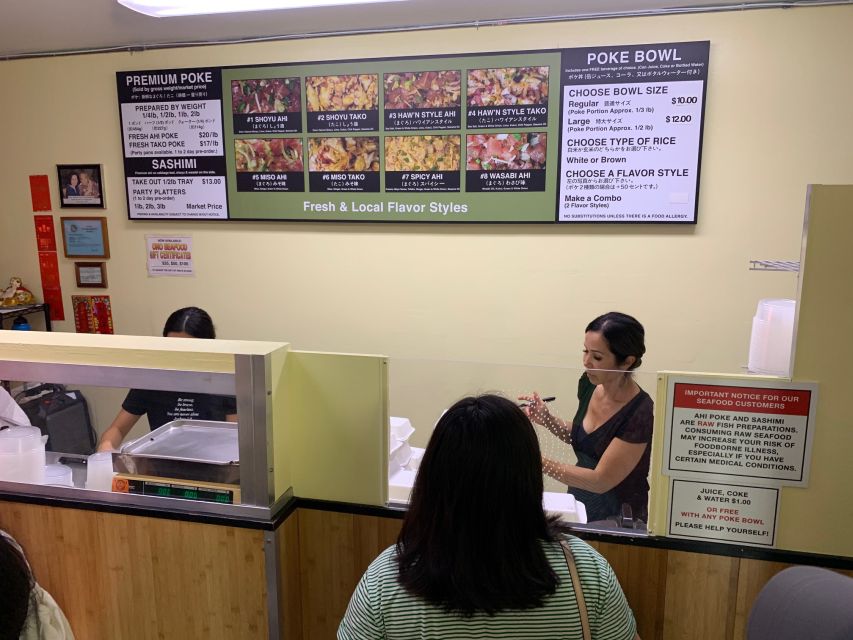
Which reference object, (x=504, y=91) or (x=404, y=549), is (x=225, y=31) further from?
(x=404, y=549)

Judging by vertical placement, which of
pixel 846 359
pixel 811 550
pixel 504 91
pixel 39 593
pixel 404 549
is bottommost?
pixel 39 593

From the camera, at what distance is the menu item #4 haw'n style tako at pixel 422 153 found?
9.15 ft

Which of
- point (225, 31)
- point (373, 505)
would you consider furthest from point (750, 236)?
point (225, 31)

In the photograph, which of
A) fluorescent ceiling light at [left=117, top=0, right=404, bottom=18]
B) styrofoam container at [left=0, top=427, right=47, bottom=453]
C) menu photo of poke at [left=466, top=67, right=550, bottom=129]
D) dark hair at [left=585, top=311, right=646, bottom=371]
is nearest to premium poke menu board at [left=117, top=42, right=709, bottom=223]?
menu photo of poke at [left=466, top=67, right=550, bottom=129]

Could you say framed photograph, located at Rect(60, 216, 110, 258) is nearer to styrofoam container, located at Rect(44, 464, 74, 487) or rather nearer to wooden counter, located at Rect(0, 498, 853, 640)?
styrofoam container, located at Rect(44, 464, 74, 487)

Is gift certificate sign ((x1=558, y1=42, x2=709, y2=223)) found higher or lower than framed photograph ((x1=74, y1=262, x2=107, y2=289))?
higher

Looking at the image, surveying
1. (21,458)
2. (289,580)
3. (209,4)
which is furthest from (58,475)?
(209,4)

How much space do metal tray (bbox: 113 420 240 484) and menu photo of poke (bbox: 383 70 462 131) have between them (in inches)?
66.7

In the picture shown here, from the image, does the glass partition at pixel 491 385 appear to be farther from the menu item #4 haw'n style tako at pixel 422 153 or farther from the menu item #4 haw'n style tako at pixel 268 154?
the menu item #4 haw'n style tako at pixel 268 154

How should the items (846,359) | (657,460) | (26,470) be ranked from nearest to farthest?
(846,359), (657,460), (26,470)

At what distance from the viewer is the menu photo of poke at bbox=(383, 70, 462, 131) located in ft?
8.98

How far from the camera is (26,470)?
156 centimetres

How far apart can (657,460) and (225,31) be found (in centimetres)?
258

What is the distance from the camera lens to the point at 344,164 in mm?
2898
